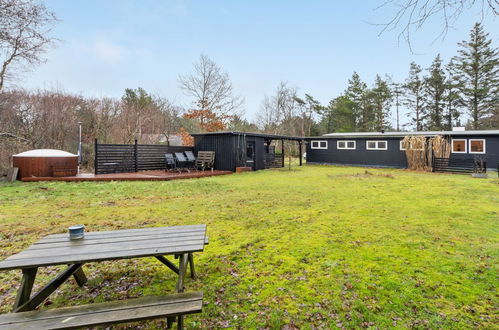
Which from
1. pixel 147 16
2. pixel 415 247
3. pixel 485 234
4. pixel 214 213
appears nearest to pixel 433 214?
pixel 485 234

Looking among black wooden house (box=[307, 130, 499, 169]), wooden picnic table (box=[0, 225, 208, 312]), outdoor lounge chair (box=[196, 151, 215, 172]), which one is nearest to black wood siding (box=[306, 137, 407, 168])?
black wooden house (box=[307, 130, 499, 169])

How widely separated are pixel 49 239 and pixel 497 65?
111ft

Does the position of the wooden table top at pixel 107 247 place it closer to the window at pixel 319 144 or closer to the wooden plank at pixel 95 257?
the wooden plank at pixel 95 257

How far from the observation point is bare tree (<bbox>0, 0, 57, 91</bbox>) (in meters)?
7.04

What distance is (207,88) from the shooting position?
22000 millimetres

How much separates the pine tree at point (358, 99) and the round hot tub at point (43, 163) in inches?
1232

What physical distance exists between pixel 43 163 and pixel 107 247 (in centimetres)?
936

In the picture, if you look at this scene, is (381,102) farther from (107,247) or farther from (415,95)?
(107,247)

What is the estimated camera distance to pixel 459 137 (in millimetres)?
14609

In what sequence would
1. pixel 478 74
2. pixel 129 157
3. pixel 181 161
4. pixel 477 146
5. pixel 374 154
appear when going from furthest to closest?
pixel 478 74, pixel 374 154, pixel 477 146, pixel 181 161, pixel 129 157

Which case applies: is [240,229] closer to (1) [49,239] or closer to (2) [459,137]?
(1) [49,239]

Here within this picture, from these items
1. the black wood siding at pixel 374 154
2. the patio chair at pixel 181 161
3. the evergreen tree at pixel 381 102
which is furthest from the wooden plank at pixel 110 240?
the evergreen tree at pixel 381 102

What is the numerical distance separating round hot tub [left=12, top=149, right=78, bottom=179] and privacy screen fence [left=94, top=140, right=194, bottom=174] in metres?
1.01

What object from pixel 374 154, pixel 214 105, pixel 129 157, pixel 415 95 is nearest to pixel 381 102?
pixel 415 95
